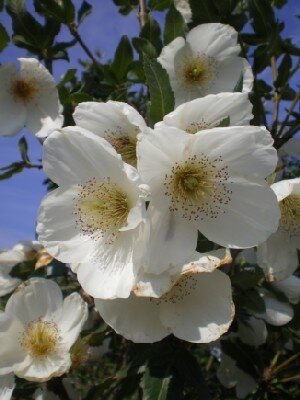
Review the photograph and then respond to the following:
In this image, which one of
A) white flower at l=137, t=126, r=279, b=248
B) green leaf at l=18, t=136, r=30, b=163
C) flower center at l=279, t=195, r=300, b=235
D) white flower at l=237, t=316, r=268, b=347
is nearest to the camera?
white flower at l=137, t=126, r=279, b=248

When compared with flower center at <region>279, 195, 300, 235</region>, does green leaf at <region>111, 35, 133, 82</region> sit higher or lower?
higher

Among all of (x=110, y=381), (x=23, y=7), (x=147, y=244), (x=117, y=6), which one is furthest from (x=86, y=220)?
(x=117, y=6)

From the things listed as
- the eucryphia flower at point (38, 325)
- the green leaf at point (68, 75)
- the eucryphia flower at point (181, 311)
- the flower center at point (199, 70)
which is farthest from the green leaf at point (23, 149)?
the eucryphia flower at point (181, 311)

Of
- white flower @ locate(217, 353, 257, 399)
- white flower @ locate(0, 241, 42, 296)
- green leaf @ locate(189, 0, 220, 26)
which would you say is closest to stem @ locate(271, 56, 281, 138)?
green leaf @ locate(189, 0, 220, 26)

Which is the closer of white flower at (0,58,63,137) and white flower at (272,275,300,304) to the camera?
white flower at (272,275,300,304)

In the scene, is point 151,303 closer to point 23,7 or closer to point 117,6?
point 23,7

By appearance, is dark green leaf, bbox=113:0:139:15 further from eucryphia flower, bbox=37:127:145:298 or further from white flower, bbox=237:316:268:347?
white flower, bbox=237:316:268:347
